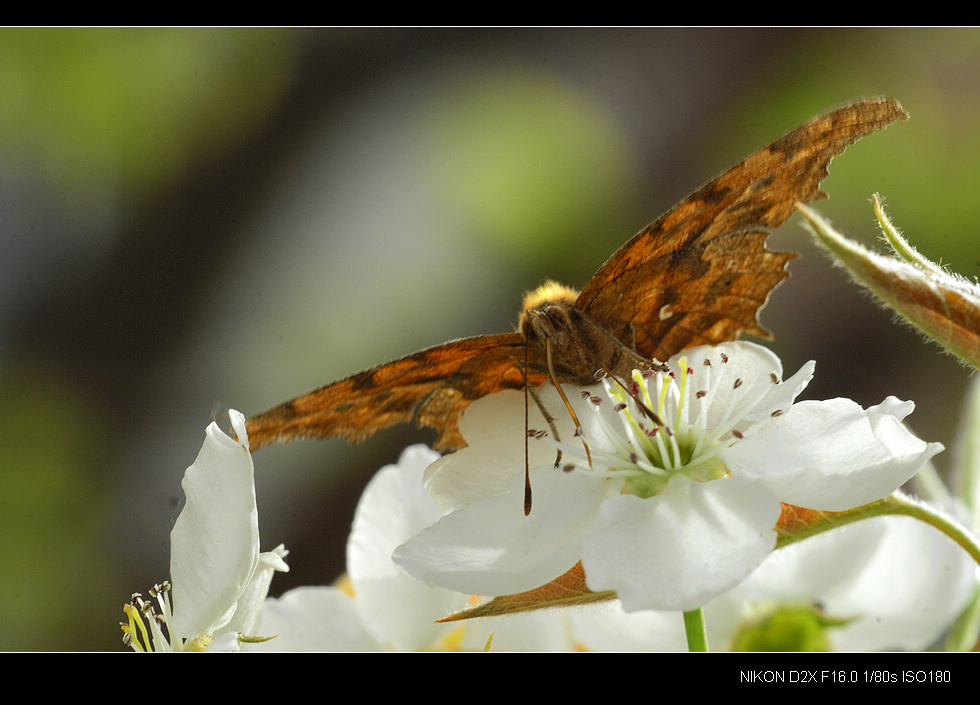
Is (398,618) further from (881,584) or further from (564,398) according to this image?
(881,584)

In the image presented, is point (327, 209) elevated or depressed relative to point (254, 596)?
elevated

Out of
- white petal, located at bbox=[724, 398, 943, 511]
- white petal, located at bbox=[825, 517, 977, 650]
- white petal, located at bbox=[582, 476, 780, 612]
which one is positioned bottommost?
white petal, located at bbox=[825, 517, 977, 650]

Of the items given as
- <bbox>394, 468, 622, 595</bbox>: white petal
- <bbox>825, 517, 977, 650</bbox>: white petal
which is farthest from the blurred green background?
<bbox>394, 468, 622, 595</bbox>: white petal

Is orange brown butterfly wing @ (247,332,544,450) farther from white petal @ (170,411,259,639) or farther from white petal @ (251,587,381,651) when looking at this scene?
white petal @ (251,587,381,651)

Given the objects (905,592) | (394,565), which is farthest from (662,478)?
(905,592)

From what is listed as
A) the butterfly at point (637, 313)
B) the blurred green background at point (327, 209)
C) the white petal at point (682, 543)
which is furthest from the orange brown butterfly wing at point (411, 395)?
the blurred green background at point (327, 209)

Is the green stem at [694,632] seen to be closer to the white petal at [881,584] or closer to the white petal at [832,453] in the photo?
the white petal at [832,453]
